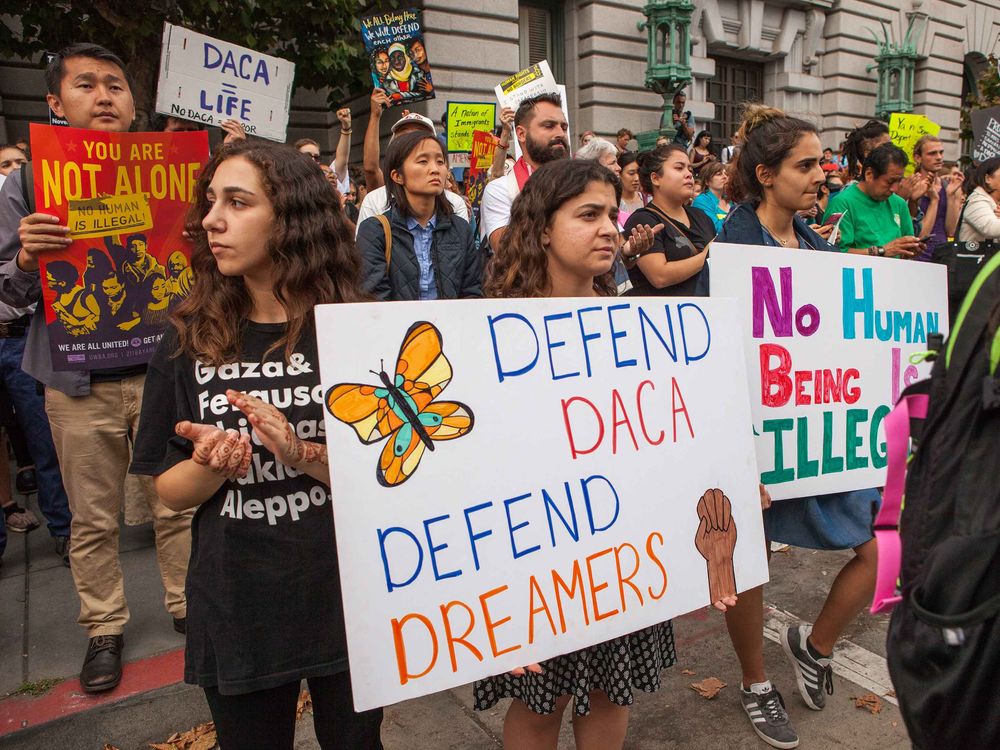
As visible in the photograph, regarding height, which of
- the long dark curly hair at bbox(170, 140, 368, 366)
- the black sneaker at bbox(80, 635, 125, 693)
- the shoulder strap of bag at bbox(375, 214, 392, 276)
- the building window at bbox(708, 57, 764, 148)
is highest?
the building window at bbox(708, 57, 764, 148)

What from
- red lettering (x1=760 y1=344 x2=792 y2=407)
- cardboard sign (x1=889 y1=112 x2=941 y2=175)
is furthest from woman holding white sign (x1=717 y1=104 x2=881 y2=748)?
cardboard sign (x1=889 y1=112 x2=941 y2=175)

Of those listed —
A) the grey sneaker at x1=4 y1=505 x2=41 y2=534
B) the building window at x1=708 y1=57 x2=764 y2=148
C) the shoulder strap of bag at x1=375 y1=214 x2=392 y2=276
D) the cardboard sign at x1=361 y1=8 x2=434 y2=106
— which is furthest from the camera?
the building window at x1=708 y1=57 x2=764 y2=148

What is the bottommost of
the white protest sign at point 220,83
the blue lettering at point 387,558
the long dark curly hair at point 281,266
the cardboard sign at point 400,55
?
the blue lettering at point 387,558

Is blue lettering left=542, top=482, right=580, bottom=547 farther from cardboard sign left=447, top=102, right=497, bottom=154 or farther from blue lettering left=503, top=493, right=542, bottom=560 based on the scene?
cardboard sign left=447, top=102, right=497, bottom=154

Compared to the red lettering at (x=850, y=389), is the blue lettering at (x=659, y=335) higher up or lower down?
higher up

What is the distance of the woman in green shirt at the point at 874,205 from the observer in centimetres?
442

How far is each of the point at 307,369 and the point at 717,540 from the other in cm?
115

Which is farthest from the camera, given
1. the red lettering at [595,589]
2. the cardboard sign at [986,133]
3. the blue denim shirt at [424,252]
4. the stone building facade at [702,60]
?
the stone building facade at [702,60]

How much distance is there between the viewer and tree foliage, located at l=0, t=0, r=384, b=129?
24.6 feet

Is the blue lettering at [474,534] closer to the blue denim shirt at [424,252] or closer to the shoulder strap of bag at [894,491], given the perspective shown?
the shoulder strap of bag at [894,491]

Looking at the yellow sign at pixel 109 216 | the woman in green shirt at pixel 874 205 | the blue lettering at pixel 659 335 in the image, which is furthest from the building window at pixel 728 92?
the blue lettering at pixel 659 335

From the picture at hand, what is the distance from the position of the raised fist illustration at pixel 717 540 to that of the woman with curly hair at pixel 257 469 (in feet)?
3.09

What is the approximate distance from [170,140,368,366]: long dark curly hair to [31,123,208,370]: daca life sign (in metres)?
0.96

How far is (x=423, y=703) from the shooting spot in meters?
2.96
